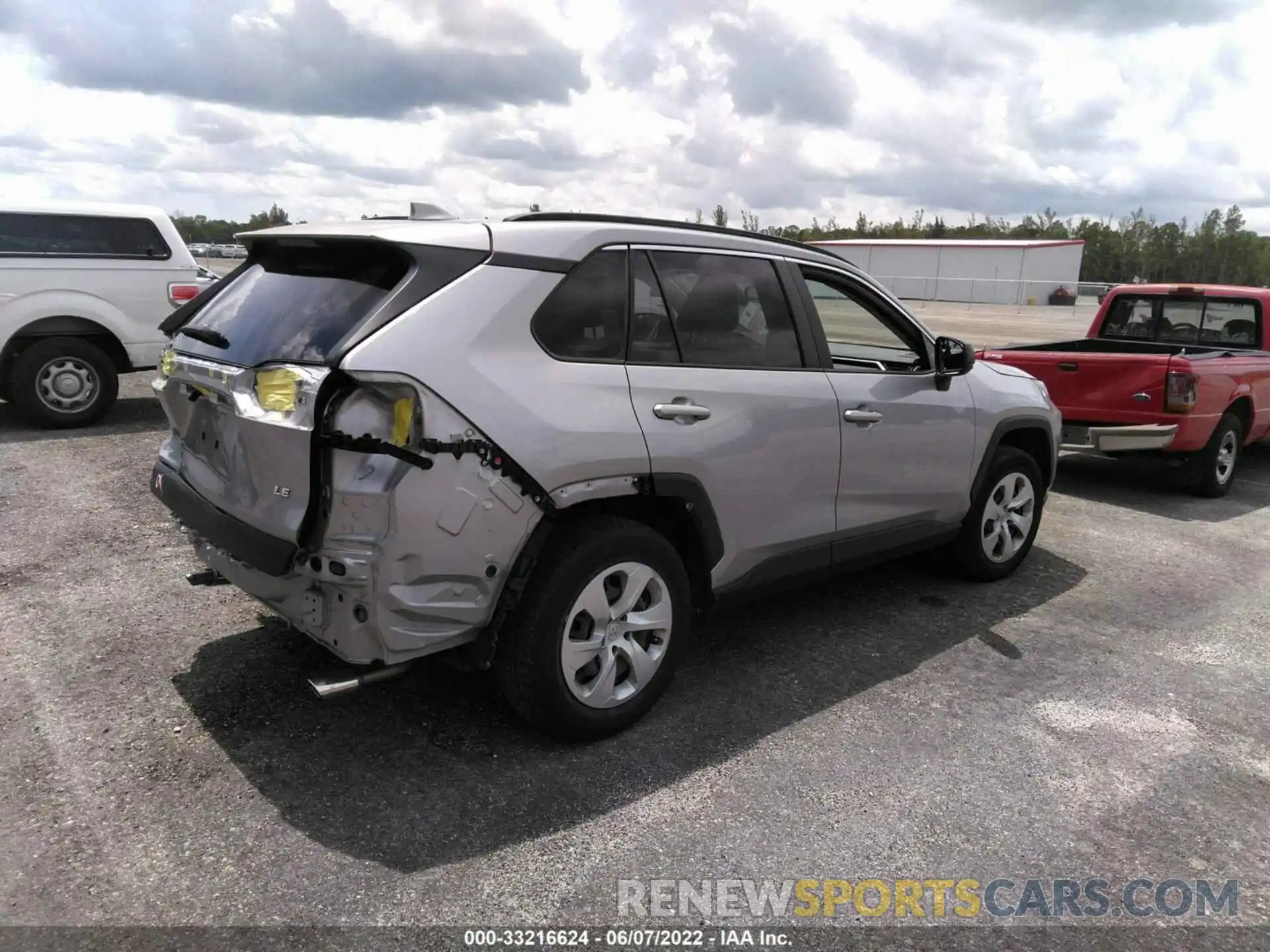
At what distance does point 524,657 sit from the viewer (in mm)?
3143

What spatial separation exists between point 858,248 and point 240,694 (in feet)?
205

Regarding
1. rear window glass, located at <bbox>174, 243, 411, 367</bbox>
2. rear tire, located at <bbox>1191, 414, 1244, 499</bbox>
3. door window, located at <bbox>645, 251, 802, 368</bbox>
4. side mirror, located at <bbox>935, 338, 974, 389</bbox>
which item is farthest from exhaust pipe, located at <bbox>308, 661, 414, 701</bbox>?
rear tire, located at <bbox>1191, 414, 1244, 499</bbox>

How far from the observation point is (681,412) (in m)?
3.49

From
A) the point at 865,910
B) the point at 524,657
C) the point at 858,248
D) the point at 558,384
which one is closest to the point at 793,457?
the point at 558,384

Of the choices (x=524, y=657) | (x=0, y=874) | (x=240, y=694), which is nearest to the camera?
(x=0, y=874)

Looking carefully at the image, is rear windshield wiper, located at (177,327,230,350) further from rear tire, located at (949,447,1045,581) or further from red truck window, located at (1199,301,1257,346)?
red truck window, located at (1199,301,1257,346)

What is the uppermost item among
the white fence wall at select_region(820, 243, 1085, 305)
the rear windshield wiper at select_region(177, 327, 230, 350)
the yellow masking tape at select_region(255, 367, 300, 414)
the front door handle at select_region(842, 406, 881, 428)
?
the white fence wall at select_region(820, 243, 1085, 305)

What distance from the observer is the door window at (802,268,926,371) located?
450cm

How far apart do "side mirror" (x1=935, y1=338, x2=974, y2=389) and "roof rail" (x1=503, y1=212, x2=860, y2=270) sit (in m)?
0.62

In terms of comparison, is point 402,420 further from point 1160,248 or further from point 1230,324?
point 1160,248

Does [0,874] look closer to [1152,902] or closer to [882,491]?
[1152,902]

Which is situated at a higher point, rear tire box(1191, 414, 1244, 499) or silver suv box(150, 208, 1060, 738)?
silver suv box(150, 208, 1060, 738)

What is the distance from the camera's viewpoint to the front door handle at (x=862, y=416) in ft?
13.7

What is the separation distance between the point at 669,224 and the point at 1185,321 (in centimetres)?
728
